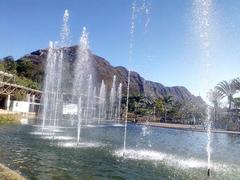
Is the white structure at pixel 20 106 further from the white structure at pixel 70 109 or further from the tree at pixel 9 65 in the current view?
the tree at pixel 9 65

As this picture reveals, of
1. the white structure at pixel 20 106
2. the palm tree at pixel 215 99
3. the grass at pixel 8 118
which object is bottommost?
the grass at pixel 8 118

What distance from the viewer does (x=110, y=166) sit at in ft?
50.4

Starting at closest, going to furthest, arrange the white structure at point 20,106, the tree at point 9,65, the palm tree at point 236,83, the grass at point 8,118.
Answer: the grass at point 8,118, the white structure at point 20,106, the palm tree at point 236,83, the tree at point 9,65

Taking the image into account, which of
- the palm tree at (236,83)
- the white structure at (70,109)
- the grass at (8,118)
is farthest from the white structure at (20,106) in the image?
the palm tree at (236,83)

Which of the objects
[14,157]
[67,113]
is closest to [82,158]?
[14,157]

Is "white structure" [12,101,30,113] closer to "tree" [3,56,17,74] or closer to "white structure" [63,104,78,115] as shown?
"white structure" [63,104,78,115]

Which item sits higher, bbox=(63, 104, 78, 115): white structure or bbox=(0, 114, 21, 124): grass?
bbox=(63, 104, 78, 115): white structure

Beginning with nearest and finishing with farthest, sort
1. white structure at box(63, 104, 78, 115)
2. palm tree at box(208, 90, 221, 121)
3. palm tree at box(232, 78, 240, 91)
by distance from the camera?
1. palm tree at box(232, 78, 240, 91)
2. palm tree at box(208, 90, 221, 121)
3. white structure at box(63, 104, 78, 115)

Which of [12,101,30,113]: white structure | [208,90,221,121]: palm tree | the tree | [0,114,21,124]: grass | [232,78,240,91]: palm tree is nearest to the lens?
[0,114,21,124]: grass

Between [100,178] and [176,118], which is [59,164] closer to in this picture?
[100,178]

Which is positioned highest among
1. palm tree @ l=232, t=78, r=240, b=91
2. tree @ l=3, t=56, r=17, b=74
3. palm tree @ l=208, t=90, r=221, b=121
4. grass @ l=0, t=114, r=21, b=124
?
tree @ l=3, t=56, r=17, b=74

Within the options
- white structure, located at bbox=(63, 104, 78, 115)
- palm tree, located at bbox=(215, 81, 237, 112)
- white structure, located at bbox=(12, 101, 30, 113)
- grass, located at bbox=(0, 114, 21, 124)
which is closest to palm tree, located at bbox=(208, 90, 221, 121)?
palm tree, located at bbox=(215, 81, 237, 112)

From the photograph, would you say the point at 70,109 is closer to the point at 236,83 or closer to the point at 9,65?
the point at 9,65

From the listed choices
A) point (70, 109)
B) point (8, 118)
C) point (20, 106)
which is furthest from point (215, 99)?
point (8, 118)
